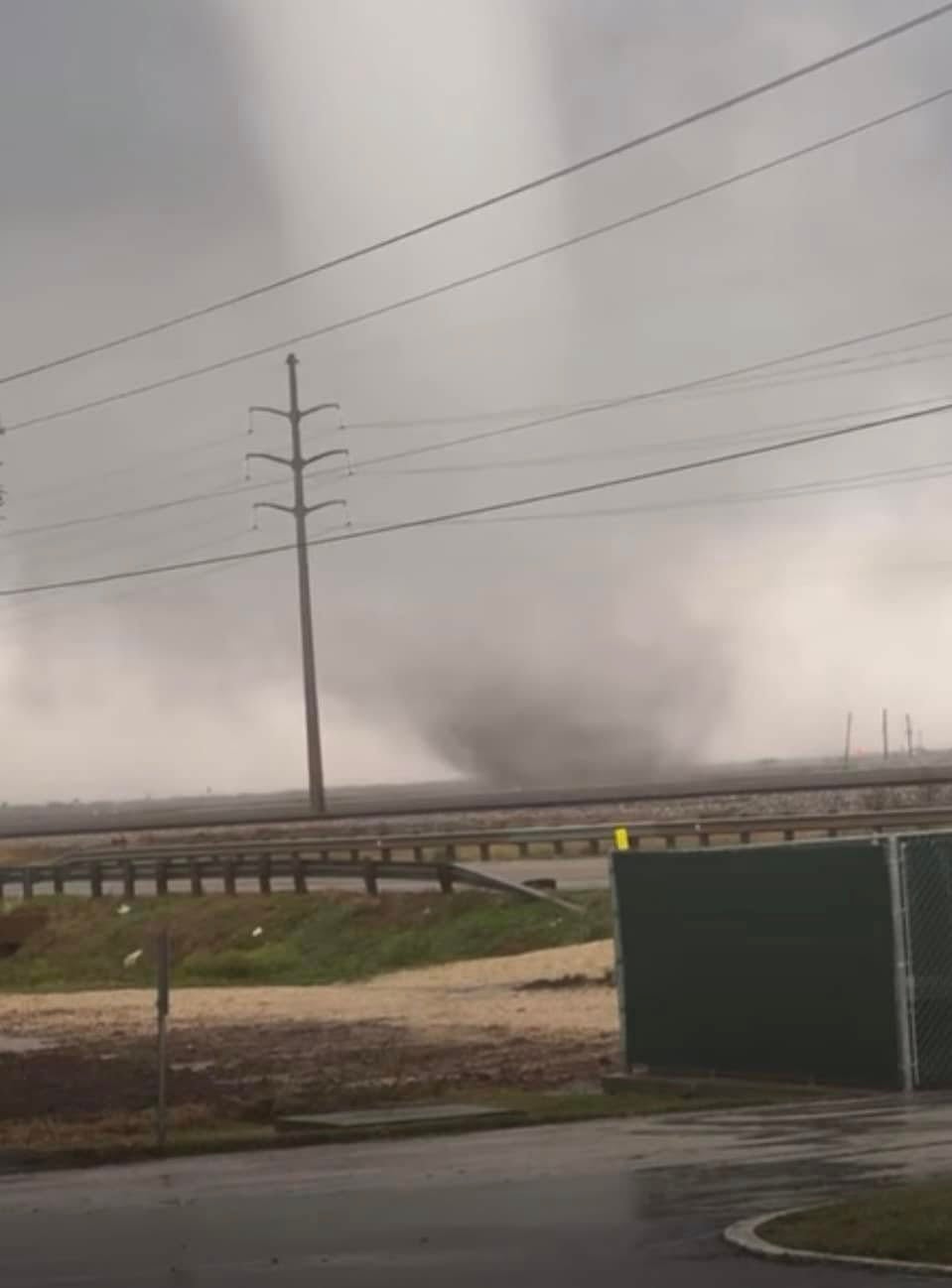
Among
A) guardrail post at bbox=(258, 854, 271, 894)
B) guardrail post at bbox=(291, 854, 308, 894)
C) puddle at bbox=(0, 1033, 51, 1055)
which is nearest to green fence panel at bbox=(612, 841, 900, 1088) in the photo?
puddle at bbox=(0, 1033, 51, 1055)

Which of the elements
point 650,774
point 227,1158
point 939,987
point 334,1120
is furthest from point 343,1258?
point 650,774

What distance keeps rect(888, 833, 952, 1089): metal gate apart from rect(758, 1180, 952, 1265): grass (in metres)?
7.36

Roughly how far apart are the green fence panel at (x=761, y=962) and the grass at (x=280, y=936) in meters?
18.5

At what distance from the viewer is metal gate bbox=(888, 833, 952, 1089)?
822 inches

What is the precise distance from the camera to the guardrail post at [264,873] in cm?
5241

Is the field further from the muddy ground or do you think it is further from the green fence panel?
the green fence panel

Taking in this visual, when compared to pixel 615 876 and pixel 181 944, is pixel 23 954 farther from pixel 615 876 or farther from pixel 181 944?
pixel 615 876

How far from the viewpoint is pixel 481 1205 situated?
14.7m

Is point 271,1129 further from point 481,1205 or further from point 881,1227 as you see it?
point 881,1227

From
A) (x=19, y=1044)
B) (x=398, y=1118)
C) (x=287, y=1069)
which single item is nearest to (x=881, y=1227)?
(x=398, y=1118)

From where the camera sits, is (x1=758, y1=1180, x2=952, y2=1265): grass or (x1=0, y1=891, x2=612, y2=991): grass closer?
(x1=758, y1=1180, x2=952, y2=1265): grass

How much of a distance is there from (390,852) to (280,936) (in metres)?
7.13

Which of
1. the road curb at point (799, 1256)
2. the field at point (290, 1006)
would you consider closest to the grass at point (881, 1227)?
the road curb at point (799, 1256)

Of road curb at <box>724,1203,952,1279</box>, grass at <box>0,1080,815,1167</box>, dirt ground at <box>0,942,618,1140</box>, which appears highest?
road curb at <box>724,1203,952,1279</box>
